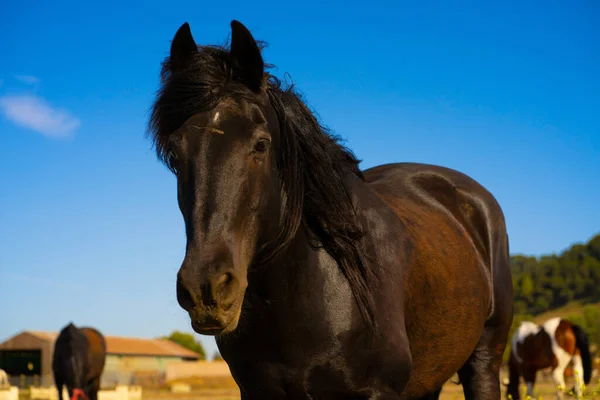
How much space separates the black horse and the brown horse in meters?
17.2

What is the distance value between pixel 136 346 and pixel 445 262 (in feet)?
222

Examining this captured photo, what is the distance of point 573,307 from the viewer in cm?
10369

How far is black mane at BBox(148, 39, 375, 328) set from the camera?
300cm

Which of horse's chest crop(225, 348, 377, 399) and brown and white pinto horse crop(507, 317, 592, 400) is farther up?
horse's chest crop(225, 348, 377, 399)

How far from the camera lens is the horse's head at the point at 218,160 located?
2.51 meters

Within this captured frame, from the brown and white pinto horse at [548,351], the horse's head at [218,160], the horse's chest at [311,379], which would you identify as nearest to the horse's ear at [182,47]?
the horse's head at [218,160]

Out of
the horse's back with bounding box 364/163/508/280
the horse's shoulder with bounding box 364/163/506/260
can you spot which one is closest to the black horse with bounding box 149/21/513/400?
the horse's back with bounding box 364/163/508/280

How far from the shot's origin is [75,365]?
63.8 feet

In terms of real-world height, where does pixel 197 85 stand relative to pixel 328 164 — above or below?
above

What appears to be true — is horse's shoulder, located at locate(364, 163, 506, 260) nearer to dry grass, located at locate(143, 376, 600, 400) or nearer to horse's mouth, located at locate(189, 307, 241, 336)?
horse's mouth, located at locate(189, 307, 241, 336)

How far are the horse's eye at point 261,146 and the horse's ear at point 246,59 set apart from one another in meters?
0.30

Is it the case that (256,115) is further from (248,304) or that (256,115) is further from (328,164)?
(248,304)

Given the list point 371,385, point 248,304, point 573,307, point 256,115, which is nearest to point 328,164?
point 256,115

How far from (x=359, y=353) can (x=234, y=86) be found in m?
1.44
